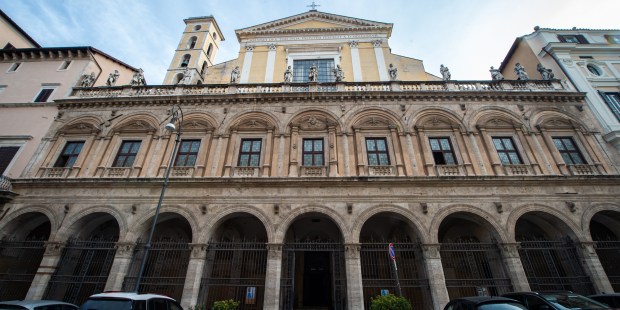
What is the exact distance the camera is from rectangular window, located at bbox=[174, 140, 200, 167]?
563 inches

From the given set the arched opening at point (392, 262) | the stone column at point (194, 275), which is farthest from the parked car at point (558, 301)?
the stone column at point (194, 275)

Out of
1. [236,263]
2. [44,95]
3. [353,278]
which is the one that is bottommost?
[353,278]

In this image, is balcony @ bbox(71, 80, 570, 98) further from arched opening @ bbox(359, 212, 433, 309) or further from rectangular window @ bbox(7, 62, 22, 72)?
arched opening @ bbox(359, 212, 433, 309)

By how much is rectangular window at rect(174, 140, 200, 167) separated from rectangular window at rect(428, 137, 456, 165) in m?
12.6

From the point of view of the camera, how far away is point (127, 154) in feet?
48.8

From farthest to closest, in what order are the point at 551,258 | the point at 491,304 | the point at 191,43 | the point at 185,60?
the point at 191,43, the point at 185,60, the point at 551,258, the point at 491,304

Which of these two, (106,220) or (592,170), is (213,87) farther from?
(592,170)

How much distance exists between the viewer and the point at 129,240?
12094 millimetres

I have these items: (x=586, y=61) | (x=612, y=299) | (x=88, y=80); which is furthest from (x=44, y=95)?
(x=586, y=61)

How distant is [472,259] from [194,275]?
1277 cm

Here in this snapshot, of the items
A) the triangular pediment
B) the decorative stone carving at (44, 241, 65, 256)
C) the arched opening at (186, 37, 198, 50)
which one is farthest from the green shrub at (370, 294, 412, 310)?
the arched opening at (186, 37, 198, 50)

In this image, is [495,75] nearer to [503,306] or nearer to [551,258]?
[551,258]

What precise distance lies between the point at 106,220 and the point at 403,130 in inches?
643

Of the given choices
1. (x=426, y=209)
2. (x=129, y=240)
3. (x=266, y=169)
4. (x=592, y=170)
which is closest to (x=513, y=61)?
(x=592, y=170)
